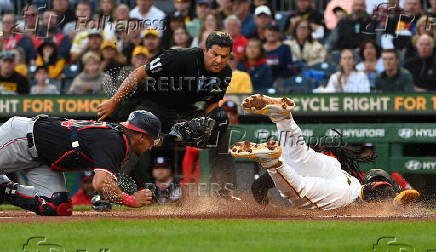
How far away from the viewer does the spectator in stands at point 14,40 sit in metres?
14.2

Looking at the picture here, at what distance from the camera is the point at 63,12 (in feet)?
48.8

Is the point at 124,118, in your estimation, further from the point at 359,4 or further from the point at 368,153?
the point at 359,4

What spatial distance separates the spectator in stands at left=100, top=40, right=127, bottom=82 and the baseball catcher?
17.5 feet

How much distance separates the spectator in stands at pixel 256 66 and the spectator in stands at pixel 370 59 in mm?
1378

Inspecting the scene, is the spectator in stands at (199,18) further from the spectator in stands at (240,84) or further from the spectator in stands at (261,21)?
the spectator in stands at (240,84)

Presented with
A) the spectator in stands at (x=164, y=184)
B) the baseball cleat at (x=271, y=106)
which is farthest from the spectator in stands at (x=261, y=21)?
the baseball cleat at (x=271, y=106)

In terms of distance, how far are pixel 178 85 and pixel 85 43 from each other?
17.2 feet

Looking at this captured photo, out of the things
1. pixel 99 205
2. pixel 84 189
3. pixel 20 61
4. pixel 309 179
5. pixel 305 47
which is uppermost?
pixel 305 47

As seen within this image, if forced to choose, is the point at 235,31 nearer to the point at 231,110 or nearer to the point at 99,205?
the point at 231,110

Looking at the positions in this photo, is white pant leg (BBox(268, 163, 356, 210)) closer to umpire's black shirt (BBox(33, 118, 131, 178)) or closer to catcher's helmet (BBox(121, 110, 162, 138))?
catcher's helmet (BBox(121, 110, 162, 138))

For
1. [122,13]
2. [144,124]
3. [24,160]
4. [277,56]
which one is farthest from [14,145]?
[122,13]

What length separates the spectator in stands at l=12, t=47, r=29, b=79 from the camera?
13555 millimetres

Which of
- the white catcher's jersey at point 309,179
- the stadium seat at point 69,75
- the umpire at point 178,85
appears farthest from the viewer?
the stadium seat at point 69,75

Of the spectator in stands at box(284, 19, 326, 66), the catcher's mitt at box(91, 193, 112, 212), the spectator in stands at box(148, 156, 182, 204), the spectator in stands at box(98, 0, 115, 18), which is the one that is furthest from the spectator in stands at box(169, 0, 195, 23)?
the catcher's mitt at box(91, 193, 112, 212)
